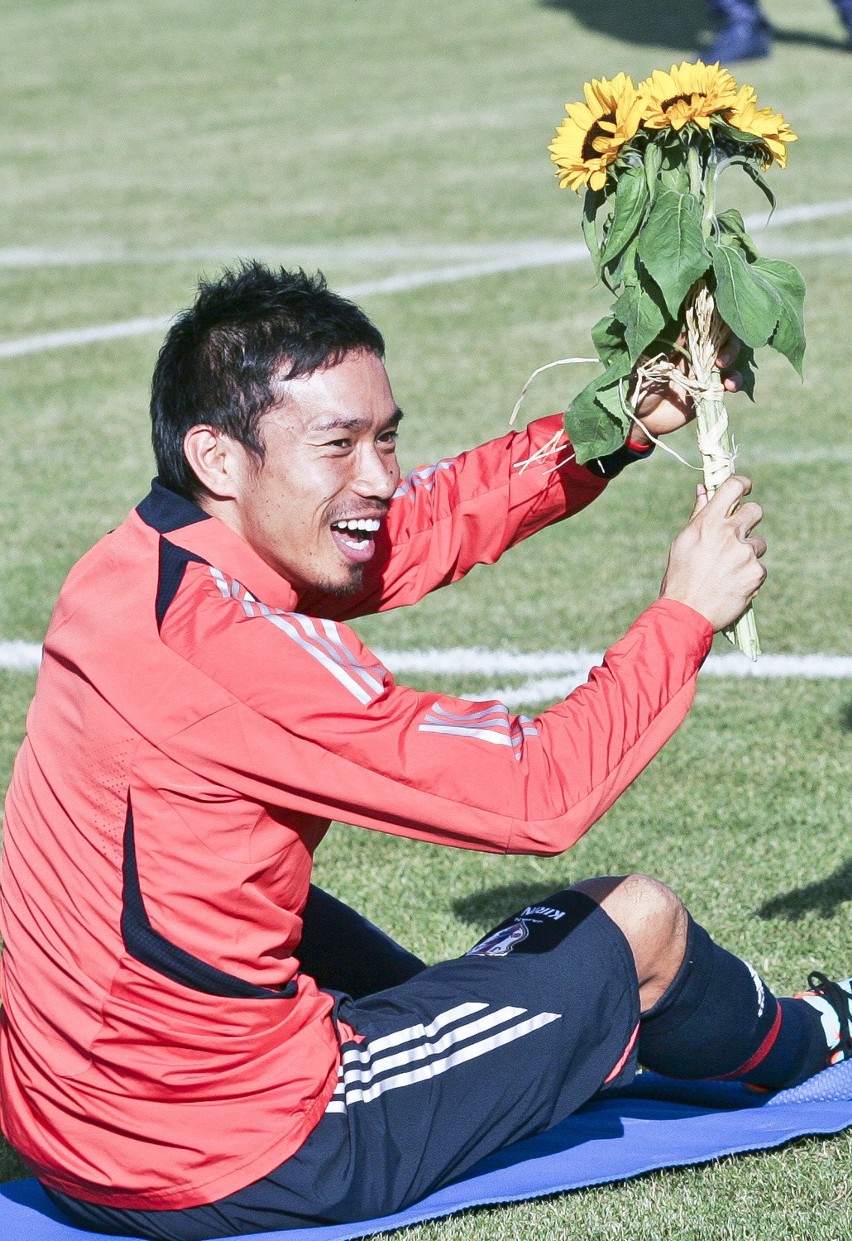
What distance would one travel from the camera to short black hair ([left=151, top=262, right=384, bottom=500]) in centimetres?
305

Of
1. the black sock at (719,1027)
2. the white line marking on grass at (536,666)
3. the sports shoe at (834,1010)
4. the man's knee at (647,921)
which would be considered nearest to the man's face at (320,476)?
the man's knee at (647,921)

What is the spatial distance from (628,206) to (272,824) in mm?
1261

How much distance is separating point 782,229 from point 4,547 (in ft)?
19.7

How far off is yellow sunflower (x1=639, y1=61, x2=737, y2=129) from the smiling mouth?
2.77ft

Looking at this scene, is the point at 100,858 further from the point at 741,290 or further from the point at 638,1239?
the point at 741,290

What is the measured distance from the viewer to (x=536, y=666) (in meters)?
5.91

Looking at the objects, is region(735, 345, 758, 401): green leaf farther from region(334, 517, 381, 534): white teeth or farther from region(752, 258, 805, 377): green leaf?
region(334, 517, 381, 534): white teeth

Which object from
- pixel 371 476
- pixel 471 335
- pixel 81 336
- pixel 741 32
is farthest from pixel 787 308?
pixel 741 32

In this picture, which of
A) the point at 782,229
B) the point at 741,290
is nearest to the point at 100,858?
the point at 741,290

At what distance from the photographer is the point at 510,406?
29.1 ft

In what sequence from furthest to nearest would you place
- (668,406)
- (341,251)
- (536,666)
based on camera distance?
(341,251), (536,666), (668,406)

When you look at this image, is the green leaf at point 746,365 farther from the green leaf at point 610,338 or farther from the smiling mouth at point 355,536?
the smiling mouth at point 355,536

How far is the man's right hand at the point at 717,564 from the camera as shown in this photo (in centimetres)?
303

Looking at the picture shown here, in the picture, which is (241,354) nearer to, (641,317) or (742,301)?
(641,317)
